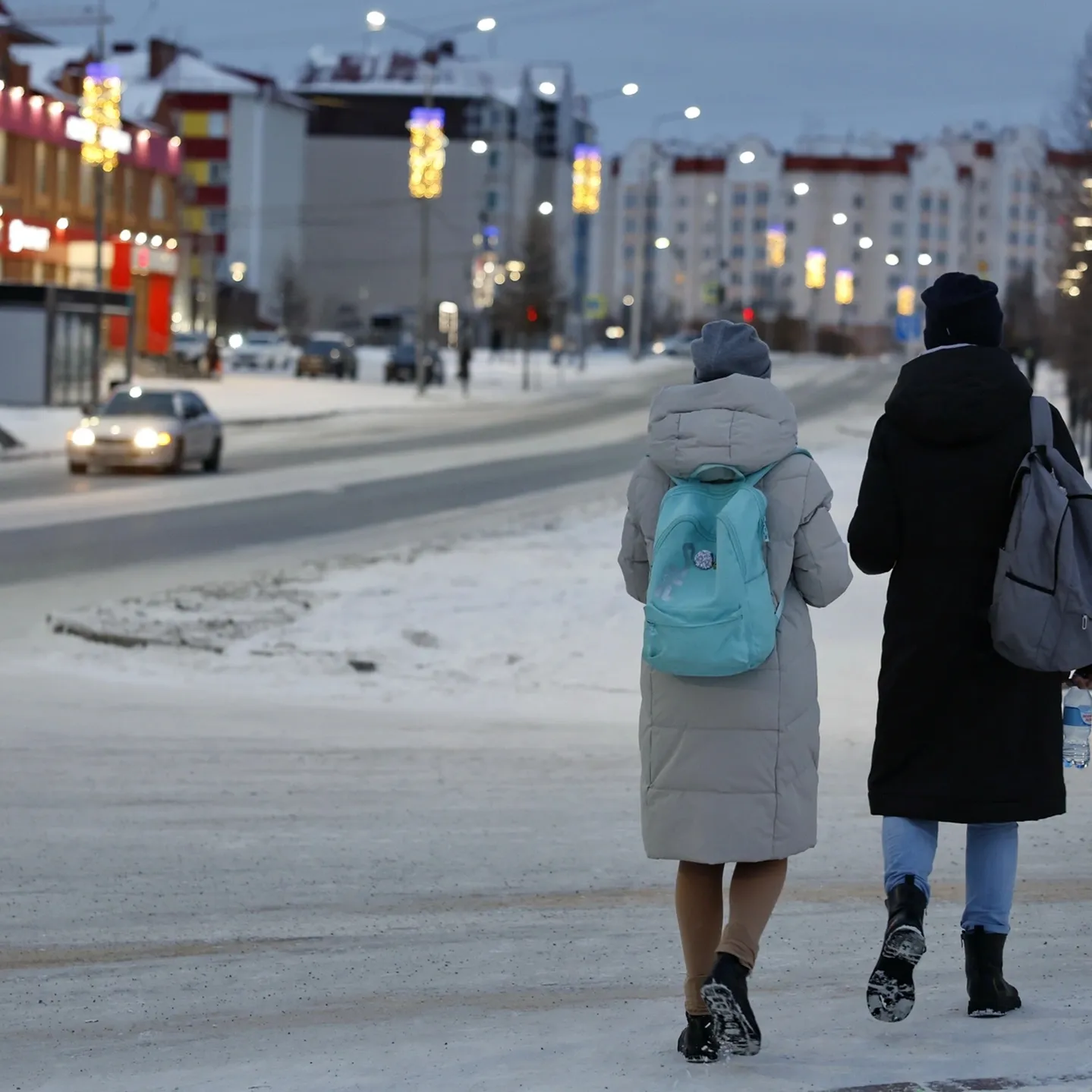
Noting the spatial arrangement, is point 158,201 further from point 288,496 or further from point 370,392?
point 288,496

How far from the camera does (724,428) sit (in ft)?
15.8

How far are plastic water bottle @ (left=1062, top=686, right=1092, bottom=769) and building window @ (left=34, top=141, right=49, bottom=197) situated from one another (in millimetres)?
62620

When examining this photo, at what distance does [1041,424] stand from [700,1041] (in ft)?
5.60

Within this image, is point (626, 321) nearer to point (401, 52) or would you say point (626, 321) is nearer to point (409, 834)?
point (401, 52)

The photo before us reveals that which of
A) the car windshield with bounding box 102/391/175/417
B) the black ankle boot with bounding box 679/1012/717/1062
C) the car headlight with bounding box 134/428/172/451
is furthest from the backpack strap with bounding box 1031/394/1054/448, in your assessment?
the car windshield with bounding box 102/391/175/417

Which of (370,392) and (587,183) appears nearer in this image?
(370,392)

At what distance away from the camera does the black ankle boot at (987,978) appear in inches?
206

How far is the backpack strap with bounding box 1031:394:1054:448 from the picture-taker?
5.17 m

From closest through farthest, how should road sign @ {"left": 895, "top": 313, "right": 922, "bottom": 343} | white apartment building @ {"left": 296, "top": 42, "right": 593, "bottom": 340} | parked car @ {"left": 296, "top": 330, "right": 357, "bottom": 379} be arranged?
road sign @ {"left": 895, "top": 313, "right": 922, "bottom": 343}, parked car @ {"left": 296, "top": 330, "right": 357, "bottom": 379}, white apartment building @ {"left": 296, "top": 42, "right": 593, "bottom": 340}

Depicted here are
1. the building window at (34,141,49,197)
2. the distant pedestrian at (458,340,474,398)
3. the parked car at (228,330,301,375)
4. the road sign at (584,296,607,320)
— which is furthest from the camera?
the road sign at (584,296,607,320)

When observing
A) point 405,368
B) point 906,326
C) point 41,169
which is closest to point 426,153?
point 41,169

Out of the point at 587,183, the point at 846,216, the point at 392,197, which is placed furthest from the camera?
the point at 846,216

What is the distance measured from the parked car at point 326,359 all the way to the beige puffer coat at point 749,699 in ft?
229

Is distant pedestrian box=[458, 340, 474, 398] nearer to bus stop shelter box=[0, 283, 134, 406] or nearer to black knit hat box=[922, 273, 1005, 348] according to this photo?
bus stop shelter box=[0, 283, 134, 406]
